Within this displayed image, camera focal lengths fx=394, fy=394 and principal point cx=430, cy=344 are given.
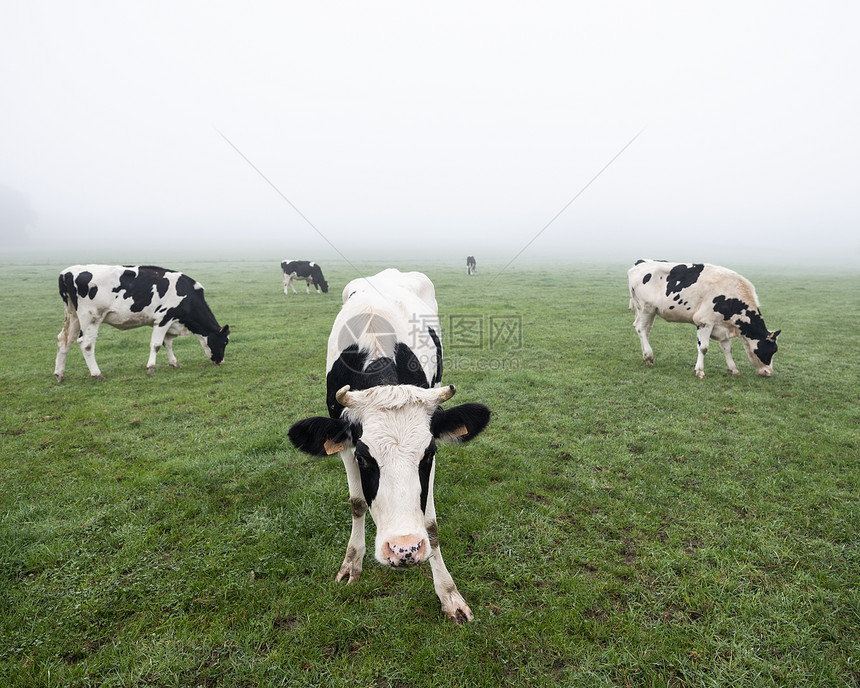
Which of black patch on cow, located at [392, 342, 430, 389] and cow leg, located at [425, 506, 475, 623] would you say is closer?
cow leg, located at [425, 506, 475, 623]

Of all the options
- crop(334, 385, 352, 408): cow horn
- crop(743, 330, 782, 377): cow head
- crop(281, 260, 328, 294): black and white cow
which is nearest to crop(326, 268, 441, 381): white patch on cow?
crop(334, 385, 352, 408): cow horn

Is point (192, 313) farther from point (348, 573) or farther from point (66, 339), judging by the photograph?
point (348, 573)

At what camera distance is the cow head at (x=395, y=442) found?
100 inches

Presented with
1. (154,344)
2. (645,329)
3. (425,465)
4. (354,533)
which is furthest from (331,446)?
(645,329)

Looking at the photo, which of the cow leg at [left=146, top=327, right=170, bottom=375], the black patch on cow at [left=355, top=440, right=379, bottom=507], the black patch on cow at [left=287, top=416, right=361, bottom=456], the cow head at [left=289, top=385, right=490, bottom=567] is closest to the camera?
the cow head at [left=289, top=385, right=490, bottom=567]

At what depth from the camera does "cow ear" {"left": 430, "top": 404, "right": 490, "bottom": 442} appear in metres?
2.98

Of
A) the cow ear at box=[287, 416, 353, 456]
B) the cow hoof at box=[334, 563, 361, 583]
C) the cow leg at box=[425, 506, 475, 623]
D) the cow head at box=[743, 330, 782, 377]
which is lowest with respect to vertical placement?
the cow hoof at box=[334, 563, 361, 583]

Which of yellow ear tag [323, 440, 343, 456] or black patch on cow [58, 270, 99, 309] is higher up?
black patch on cow [58, 270, 99, 309]

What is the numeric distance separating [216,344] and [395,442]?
9150 millimetres

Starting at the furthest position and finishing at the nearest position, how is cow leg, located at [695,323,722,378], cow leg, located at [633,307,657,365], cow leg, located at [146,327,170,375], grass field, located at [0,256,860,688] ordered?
cow leg, located at [633,307,657,365] → cow leg, located at [146,327,170,375] → cow leg, located at [695,323,722,378] → grass field, located at [0,256,860,688]

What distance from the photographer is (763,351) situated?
8820 millimetres

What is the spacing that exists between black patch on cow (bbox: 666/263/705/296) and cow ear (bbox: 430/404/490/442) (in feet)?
28.9

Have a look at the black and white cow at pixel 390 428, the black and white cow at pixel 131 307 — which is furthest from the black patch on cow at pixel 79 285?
the black and white cow at pixel 390 428

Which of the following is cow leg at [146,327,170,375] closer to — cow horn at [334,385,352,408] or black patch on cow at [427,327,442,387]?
black patch on cow at [427,327,442,387]
